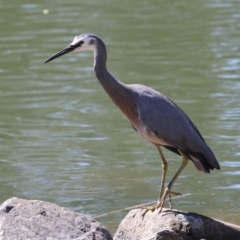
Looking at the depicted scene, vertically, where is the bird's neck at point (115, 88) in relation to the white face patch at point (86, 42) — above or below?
below

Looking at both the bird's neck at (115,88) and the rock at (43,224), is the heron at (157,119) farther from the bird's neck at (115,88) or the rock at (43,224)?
the rock at (43,224)

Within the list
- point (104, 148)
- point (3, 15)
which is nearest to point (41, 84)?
point (104, 148)

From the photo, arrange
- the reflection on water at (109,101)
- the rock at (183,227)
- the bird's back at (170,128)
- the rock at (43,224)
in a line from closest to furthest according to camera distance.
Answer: the rock at (43,224)
the rock at (183,227)
the bird's back at (170,128)
the reflection on water at (109,101)

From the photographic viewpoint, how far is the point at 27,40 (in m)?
17.3

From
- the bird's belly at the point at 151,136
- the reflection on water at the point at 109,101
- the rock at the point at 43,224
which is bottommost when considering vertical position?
the reflection on water at the point at 109,101

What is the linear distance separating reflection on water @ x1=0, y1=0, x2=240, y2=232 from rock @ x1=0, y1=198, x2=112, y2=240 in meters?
1.58

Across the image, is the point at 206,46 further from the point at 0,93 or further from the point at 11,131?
the point at 11,131

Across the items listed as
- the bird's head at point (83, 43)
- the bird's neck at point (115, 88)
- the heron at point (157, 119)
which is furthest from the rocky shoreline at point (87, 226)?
the bird's head at point (83, 43)

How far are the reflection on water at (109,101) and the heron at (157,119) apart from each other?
106 cm

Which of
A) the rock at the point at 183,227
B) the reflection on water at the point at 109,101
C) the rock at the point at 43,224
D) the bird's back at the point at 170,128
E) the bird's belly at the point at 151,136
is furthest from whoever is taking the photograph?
the reflection on water at the point at 109,101

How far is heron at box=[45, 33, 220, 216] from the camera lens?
8.00m

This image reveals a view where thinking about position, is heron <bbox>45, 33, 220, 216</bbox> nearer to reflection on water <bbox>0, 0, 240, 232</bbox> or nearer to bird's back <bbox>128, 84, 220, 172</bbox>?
bird's back <bbox>128, 84, 220, 172</bbox>

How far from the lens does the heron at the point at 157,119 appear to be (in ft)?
26.2

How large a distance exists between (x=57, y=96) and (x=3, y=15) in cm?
671
